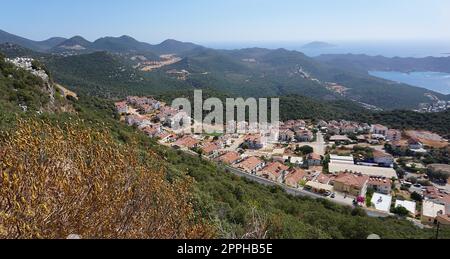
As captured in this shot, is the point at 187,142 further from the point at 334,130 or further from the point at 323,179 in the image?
the point at 334,130

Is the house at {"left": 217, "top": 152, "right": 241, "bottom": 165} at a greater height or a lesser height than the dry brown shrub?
lesser

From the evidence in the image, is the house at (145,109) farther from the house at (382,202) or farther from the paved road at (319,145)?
the house at (382,202)

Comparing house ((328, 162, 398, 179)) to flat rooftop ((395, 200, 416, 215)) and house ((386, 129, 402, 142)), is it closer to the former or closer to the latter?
flat rooftop ((395, 200, 416, 215))

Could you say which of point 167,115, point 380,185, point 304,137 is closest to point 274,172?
point 380,185

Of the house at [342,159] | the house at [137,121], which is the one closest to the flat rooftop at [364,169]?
the house at [342,159]

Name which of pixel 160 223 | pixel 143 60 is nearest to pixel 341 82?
pixel 143 60

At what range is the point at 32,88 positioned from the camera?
62.2 feet

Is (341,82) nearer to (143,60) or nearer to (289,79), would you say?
(289,79)

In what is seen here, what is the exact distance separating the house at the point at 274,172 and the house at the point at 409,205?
820 centimetres

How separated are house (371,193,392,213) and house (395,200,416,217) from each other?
506mm

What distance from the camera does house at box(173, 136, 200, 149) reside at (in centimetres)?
3425

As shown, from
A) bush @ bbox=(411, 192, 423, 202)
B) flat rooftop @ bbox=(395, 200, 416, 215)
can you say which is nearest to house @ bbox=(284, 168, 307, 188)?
flat rooftop @ bbox=(395, 200, 416, 215)

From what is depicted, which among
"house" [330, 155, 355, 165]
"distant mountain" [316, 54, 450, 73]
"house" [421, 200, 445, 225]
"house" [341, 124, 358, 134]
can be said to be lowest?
"house" [421, 200, 445, 225]
